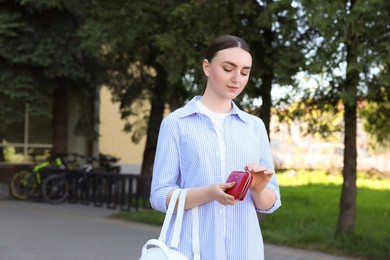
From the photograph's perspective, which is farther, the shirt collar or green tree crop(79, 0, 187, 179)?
green tree crop(79, 0, 187, 179)

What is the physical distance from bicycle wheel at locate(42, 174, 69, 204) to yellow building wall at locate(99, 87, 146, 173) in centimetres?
497

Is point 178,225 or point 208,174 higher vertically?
point 208,174

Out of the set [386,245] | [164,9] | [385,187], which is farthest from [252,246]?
[385,187]

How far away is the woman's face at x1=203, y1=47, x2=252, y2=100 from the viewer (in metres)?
2.05

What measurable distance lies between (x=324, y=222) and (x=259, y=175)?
8.58m

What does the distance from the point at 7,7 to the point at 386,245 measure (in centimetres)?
1020

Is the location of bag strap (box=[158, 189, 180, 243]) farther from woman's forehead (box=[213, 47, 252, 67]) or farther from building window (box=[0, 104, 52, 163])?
building window (box=[0, 104, 52, 163])

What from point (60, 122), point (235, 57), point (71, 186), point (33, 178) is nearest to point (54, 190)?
point (71, 186)

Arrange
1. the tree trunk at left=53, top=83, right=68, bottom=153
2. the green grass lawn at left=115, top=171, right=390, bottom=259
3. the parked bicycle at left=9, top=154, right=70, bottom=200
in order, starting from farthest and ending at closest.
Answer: the tree trunk at left=53, top=83, right=68, bottom=153, the parked bicycle at left=9, top=154, right=70, bottom=200, the green grass lawn at left=115, top=171, right=390, bottom=259

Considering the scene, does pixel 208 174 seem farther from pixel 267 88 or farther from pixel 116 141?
pixel 116 141

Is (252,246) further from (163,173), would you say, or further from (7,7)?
(7,7)

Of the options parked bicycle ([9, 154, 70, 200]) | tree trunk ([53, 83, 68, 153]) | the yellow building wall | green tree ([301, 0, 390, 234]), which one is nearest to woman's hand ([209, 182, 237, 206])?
green tree ([301, 0, 390, 234])

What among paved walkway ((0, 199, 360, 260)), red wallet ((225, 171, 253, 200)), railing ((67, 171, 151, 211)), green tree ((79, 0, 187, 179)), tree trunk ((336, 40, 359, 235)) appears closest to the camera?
red wallet ((225, 171, 253, 200))

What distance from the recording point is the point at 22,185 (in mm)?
13766
